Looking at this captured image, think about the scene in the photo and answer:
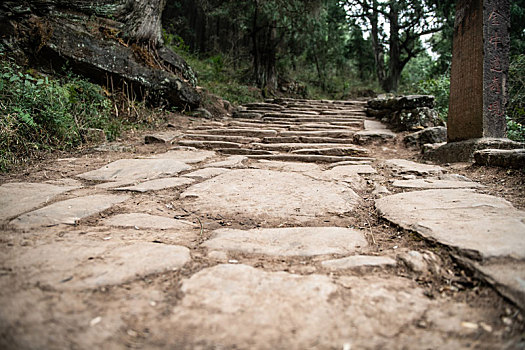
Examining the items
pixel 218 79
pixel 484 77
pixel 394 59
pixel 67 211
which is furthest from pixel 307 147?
pixel 394 59

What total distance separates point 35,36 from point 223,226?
371 centimetres

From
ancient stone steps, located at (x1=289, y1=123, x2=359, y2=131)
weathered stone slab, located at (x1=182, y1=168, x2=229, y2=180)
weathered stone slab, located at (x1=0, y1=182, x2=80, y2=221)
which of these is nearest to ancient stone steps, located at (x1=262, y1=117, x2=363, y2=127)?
ancient stone steps, located at (x1=289, y1=123, x2=359, y2=131)

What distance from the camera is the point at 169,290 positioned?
77cm

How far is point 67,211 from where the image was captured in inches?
52.6

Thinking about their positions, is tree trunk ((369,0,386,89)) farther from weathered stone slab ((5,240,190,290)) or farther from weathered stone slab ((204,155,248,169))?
weathered stone slab ((5,240,190,290))

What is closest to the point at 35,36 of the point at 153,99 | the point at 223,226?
the point at 153,99

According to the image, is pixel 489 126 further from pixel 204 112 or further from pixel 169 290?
pixel 204 112

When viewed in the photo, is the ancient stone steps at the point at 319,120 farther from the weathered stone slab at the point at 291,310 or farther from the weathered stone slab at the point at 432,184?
the weathered stone slab at the point at 291,310

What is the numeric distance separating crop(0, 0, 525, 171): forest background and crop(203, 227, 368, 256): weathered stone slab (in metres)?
2.20

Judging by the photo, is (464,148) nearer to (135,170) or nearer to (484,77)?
(484,77)

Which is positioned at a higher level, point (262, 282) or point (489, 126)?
point (489, 126)

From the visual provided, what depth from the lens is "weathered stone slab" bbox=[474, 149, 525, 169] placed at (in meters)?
1.94

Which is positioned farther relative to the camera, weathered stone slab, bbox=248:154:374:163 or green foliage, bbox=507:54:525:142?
green foliage, bbox=507:54:525:142

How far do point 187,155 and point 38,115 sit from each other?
4.55 ft
